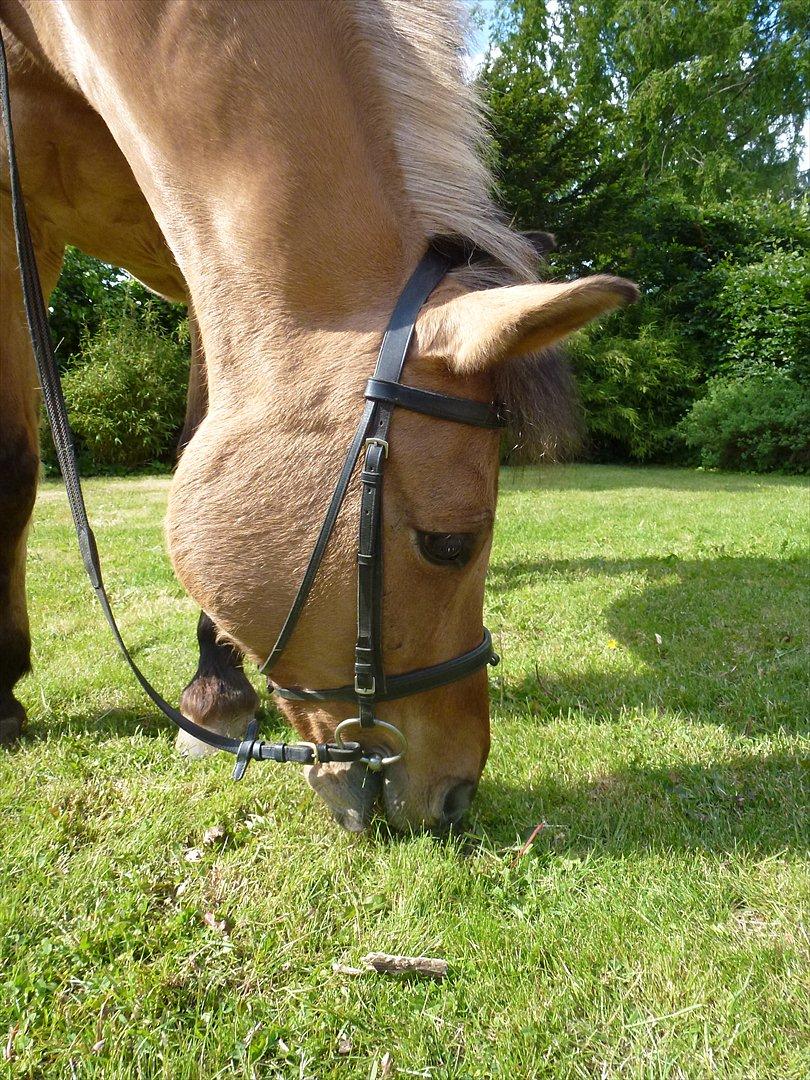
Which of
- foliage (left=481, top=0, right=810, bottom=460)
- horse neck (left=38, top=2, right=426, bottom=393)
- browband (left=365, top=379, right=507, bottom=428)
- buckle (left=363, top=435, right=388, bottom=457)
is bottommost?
buckle (left=363, top=435, right=388, bottom=457)

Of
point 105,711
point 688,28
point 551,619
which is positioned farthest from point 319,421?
point 688,28

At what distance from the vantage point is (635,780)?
7.27 ft

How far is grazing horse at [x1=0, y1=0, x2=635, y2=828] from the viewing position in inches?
59.8

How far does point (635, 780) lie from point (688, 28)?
83.7ft

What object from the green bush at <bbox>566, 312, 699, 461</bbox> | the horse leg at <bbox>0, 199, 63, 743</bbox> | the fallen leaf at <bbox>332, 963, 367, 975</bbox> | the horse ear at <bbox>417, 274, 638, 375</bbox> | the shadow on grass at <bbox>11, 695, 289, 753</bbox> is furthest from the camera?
the green bush at <bbox>566, 312, 699, 461</bbox>

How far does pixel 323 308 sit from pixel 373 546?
58cm

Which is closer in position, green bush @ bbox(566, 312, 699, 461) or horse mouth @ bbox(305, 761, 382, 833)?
horse mouth @ bbox(305, 761, 382, 833)

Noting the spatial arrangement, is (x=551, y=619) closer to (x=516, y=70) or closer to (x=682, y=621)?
(x=682, y=621)

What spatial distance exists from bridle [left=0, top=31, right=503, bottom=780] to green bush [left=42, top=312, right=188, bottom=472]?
43.6 ft

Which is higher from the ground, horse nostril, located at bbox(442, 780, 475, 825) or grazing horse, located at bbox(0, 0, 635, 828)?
grazing horse, located at bbox(0, 0, 635, 828)

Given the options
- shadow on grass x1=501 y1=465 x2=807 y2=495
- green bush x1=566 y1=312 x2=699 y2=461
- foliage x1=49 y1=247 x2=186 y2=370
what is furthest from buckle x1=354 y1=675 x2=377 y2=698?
foliage x1=49 y1=247 x2=186 y2=370

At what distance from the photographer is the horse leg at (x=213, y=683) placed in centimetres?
252

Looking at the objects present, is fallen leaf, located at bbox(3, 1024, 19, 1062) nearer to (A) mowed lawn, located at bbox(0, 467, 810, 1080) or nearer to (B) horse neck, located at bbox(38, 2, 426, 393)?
(A) mowed lawn, located at bbox(0, 467, 810, 1080)

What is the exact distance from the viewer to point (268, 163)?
1529 mm
